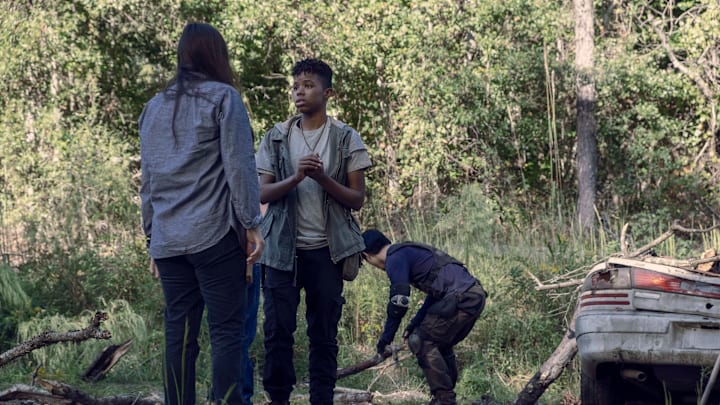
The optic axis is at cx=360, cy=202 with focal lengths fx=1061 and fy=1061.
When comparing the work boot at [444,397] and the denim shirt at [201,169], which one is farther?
the work boot at [444,397]

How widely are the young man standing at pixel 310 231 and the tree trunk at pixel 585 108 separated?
11051mm

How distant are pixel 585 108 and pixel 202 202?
13.4 meters

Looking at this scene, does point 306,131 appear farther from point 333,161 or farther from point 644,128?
point 644,128

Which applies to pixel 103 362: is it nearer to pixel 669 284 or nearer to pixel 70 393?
pixel 70 393

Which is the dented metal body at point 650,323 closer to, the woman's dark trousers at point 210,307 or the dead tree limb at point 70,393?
the woman's dark trousers at point 210,307

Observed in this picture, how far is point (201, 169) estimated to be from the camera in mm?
4645

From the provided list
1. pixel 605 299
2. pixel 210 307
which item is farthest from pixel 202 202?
pixel 605 299

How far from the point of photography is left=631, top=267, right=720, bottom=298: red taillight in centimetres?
533

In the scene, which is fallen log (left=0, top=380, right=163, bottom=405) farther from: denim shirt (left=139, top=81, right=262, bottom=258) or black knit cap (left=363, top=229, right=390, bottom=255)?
black knit cap (left=363, top=229, right=390, bottom=255)

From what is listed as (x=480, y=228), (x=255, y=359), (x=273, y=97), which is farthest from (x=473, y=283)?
(x=273, y=97)

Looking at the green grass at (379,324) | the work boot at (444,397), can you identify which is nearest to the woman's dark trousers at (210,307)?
the work boot at (444,397)

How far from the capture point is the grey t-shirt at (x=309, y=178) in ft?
19.2

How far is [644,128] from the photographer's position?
58.7ft

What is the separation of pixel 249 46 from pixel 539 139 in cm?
519
